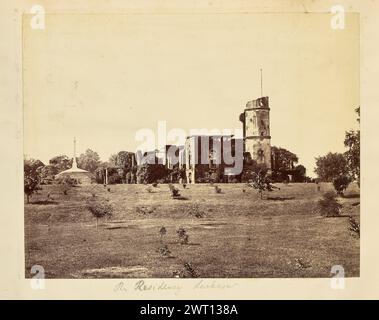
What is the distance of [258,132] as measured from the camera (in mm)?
6195

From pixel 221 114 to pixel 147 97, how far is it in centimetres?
74

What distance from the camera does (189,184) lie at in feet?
20.6

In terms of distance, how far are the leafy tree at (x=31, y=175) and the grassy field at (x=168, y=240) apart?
90mm

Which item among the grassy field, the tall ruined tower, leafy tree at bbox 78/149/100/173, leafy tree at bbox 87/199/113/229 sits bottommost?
the grassy field

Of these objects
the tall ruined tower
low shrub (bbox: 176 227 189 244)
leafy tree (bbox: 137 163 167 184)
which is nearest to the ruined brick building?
the tall ruined tower

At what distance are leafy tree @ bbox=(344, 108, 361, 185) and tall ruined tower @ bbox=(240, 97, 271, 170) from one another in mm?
765

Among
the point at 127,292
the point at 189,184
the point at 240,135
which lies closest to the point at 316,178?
the point at 240,135

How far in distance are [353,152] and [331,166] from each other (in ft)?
0.82

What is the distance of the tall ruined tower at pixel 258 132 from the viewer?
6.15 meters

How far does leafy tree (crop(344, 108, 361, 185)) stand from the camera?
6176mm

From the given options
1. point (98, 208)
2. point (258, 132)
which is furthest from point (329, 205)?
point (98, 208)

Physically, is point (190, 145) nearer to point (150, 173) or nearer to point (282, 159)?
point (150, 173)

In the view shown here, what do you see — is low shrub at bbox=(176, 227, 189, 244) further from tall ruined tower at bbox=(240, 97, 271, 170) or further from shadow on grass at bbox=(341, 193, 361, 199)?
shadow on grass at bbox=(341, 193, 361, 199)

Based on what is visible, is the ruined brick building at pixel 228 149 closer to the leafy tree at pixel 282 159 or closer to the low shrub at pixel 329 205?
the leafy tree at pixel 282 159
